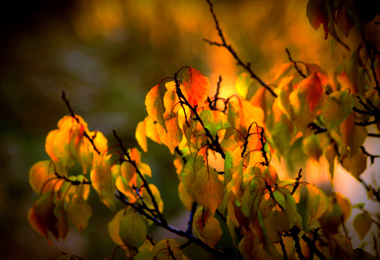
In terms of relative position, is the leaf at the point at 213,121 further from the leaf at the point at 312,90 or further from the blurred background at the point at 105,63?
the blurred background at the point at 105,63

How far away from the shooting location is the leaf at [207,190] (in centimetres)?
36

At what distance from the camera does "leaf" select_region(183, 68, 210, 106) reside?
399mm

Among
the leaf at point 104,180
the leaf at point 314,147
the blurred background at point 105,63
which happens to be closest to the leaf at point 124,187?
the leaf at point 104,180

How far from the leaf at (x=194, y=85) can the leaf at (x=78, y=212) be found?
293mm

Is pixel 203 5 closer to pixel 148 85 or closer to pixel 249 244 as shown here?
pixel 148 85

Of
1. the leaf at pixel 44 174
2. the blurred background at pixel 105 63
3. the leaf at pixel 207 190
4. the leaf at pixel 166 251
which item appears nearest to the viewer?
the leaf at pixel 207 190

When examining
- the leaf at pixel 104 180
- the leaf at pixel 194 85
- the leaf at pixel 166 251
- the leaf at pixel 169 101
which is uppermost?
the leaf at pixel 194 85

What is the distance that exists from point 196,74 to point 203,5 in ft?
4.64

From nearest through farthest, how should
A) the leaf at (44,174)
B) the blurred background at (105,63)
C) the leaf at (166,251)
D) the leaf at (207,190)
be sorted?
1. the leaf at (207,190)
2. the leaf at (166,251)
3. the leaf at (44,174)
4. the blurred background at (105,63)

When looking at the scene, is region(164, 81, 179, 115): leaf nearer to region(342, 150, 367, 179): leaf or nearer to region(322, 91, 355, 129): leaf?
region(322, 91, 355, 129): leaf

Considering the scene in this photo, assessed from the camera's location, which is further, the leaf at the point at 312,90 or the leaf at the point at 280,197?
the leaf at the point at 312,90

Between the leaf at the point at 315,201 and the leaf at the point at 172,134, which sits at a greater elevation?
the leaf at the point at 172,134

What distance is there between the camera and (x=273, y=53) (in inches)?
63.4

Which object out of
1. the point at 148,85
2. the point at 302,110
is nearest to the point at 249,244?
the point at 302,110
